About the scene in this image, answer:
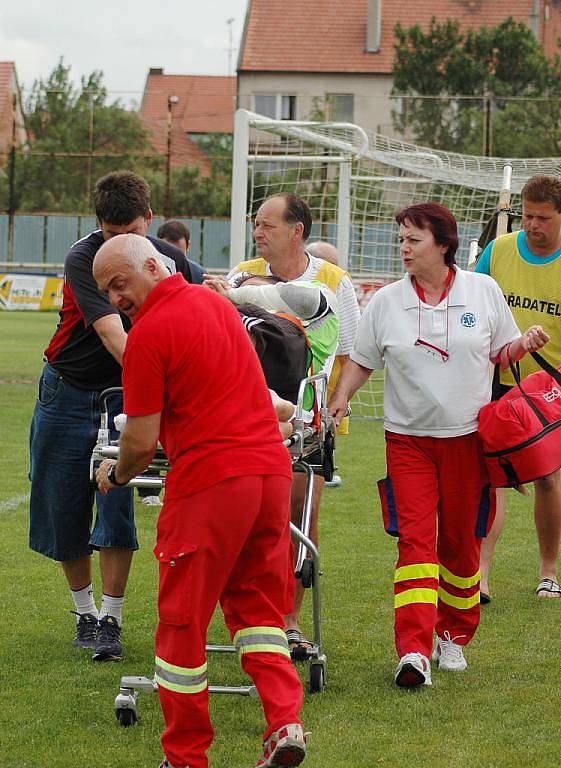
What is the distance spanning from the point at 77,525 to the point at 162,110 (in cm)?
7038

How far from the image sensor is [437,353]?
5.55 meters

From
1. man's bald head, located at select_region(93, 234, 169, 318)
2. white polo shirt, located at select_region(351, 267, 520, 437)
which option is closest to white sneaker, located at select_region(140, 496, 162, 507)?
white polo shirt, located at select_region(351, 267, 520, 437)

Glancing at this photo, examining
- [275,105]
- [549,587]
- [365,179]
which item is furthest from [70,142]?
[549,587]

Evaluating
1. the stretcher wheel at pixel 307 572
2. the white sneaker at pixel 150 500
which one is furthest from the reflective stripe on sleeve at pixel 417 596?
the white sneaker at pixel 150 500

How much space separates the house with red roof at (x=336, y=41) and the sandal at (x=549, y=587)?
49.3 meters

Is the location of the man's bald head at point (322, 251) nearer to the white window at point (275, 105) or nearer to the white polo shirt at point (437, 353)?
the white polo shirt at point (437, 353)

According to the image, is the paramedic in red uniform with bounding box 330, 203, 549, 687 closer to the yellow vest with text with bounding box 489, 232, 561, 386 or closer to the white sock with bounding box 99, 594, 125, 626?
the yellow vest with text with bounding box 489, 232, 561, 386

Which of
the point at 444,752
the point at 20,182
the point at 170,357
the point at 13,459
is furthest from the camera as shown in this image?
the point at 20,182

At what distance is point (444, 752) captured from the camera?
468cm

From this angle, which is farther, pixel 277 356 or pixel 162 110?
pixel 162 110

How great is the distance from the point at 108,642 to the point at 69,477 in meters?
0.79

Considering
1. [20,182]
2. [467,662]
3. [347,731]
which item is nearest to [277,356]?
[347,731]

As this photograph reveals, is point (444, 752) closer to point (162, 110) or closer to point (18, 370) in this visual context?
point (18, 370)

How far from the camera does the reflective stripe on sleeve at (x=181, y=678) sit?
4.10 meters
